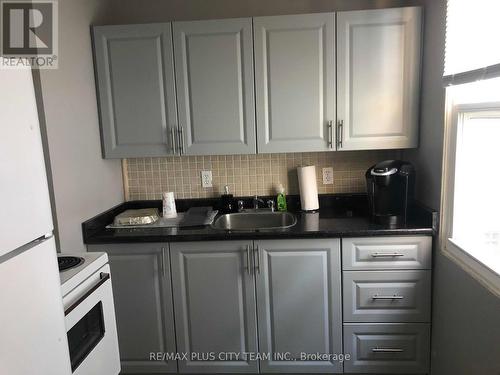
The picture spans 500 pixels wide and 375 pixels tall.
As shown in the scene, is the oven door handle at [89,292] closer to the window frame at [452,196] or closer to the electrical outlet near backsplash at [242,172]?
A: the electrical outlet near backsplash at [242,172]

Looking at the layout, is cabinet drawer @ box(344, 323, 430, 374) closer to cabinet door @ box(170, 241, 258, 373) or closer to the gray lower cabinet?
the gray lower cabinet

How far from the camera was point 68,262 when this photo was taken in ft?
4.98

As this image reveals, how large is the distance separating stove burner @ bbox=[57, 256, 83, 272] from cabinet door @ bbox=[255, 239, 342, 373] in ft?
2.95

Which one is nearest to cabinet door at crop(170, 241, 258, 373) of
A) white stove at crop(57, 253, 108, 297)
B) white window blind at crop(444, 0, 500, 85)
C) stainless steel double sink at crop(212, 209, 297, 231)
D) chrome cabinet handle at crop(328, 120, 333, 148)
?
stainless steel double sink at crop(212, 209, 297, 231)

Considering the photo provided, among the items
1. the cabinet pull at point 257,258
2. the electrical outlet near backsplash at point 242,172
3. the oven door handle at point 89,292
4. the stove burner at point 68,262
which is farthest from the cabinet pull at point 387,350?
the stove burner at point 68,262

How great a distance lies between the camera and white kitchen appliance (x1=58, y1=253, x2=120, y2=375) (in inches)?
50.7

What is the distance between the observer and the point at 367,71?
2.10 metres

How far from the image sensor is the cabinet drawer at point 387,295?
2.00 meters

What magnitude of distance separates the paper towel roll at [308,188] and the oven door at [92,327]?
1.31m

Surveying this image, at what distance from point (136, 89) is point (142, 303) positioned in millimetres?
1242

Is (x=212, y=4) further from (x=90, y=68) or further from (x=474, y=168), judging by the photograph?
(x=474, y=168)

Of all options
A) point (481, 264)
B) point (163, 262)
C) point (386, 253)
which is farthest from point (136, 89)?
point (481, 264)

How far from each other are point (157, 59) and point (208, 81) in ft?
1.06

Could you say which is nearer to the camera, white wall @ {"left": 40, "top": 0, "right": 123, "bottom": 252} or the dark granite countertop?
white wall @ {"left": 40, "top": 0, "right": 123, "bottom": 252}
